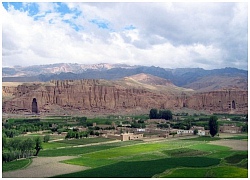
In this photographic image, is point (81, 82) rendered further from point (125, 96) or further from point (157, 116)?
point (157, 116)

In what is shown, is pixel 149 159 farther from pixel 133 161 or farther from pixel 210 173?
pixel 210 173

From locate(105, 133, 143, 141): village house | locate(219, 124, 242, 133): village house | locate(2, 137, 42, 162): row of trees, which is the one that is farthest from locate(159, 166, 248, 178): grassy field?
locate(219, 124, 242, 133): village house

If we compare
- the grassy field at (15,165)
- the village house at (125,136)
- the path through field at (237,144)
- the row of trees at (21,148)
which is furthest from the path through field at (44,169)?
the path through field at (237,144)

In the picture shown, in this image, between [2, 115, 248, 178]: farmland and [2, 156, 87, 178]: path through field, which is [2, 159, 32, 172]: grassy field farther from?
[2, 156, 87, 178]: path through field

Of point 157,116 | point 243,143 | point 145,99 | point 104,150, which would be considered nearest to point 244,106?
point 145,99

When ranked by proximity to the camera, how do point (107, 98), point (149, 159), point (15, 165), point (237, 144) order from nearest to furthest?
point (15, 165) < point (149, 159) < point (237, 144) < point (107, 98)

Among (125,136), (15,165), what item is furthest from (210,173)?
(125,136)
